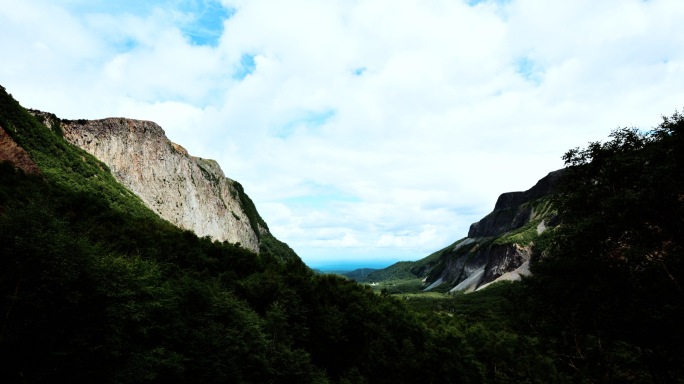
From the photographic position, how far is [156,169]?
9000 centimetres

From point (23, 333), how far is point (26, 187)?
1246 inches

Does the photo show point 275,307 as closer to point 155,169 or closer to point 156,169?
point 155,169

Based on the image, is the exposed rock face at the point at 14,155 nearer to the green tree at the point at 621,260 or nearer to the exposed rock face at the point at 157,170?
the exposed rock face at the point at 157,170

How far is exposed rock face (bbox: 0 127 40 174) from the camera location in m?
42.1

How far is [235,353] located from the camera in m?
29.6

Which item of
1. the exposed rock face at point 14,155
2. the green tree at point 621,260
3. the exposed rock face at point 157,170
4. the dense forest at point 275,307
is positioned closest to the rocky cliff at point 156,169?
the exposed rock face at point 157,170

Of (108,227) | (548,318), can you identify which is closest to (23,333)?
(548,318)

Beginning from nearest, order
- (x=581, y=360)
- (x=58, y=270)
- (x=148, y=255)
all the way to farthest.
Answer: (x=58, y=270) < (x=581, y=360) < (x=148, y=255)

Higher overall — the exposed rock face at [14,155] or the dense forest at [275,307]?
the exposed rock face at [14,155]

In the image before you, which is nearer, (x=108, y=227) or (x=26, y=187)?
(x=26, y=187)

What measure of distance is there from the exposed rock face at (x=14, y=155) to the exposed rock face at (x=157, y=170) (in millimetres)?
29440

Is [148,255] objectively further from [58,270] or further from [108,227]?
[58,270]

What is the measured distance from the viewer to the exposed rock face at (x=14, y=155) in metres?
42.1

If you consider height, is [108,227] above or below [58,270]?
above
